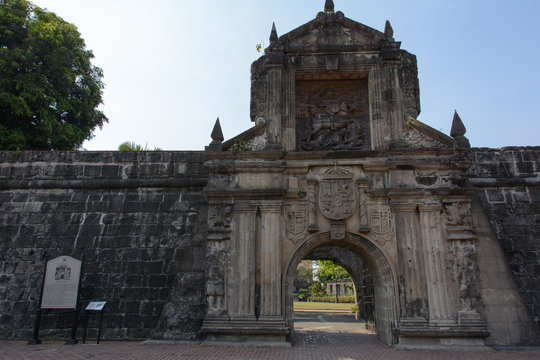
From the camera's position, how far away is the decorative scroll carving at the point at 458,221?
8461 millimetres

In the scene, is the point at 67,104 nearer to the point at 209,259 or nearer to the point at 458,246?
the point at 209,259

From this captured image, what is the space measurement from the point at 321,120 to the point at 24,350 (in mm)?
8453

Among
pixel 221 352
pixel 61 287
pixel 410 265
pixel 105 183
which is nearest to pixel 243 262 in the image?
pixel 221 352

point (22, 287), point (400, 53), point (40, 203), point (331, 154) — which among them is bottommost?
point (22, 287)

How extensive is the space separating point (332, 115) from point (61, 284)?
7861 mm

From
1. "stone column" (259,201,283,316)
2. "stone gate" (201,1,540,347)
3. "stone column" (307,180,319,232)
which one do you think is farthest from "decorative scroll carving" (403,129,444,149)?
"stone column" (259,201,283,316)

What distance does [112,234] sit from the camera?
10.2m

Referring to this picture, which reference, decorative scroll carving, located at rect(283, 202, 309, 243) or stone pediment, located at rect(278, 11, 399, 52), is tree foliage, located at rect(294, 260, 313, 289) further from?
stone pediment, located at rect(278, 11, 399, 52)

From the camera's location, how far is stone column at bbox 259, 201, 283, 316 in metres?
8.27

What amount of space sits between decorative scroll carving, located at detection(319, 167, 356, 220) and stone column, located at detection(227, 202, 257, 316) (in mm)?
1672

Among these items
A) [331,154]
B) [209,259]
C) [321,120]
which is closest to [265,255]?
[209,259]

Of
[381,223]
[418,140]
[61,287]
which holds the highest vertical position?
[418,140]

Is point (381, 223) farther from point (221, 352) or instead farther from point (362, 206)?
point (221, 352)

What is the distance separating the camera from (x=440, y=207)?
8.70m
